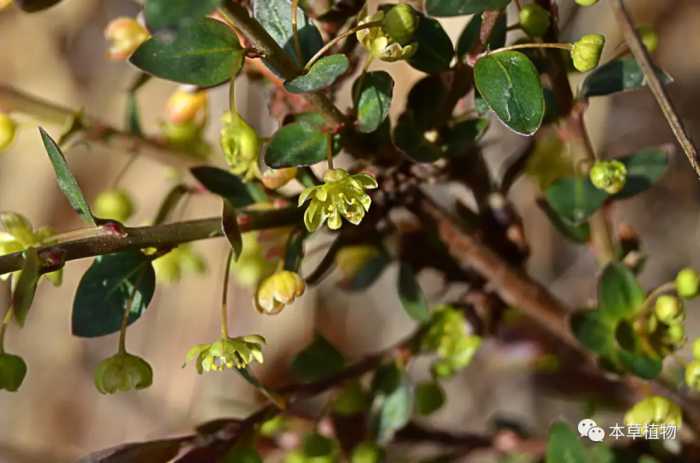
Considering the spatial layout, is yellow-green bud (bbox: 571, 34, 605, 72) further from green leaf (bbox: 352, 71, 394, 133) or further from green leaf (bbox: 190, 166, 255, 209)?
green leaf (bbox: 190, 166, 255, 209)

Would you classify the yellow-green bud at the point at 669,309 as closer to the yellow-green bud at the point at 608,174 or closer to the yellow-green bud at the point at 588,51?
the yellow-green bud at the point at 608,174

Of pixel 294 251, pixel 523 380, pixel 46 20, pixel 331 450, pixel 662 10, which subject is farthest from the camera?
pixel 46 20

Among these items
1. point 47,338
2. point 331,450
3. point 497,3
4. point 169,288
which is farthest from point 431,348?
point 47,338

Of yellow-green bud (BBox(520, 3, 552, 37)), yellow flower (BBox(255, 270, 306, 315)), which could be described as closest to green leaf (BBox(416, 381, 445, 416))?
yellow flower (BBox(255, 270, 306, 315))

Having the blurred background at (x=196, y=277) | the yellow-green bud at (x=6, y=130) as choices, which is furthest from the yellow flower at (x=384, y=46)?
the blurred background at (x=196, y=277)

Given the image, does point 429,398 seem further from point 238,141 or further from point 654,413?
point 238,141

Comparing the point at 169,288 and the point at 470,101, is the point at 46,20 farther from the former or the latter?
the point at 470,101

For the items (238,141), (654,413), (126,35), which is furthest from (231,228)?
(654,413)
